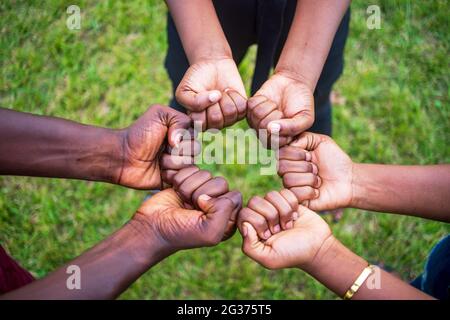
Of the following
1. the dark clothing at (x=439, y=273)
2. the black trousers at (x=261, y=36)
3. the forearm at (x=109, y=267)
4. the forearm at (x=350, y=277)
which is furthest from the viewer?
the black trousers at (x=261, y=36)

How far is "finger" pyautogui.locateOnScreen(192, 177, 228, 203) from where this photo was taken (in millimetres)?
1706

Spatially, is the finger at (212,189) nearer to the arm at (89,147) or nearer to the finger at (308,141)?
the arm at (89,147)

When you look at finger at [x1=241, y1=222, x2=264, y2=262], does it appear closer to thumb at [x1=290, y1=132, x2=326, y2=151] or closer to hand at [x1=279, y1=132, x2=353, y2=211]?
hand at [x1=279, y1=132, x2=353, y2=211]

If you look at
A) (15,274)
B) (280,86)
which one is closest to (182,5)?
(280,86)

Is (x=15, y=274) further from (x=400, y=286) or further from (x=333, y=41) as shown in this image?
(x=333, y=41)

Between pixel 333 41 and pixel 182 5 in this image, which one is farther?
pixel 333 41

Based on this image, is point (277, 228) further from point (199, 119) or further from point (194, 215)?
point (199, 119)

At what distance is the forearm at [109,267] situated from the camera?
57.9 inches

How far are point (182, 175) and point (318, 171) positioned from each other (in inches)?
22.1

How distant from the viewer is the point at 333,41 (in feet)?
6.84

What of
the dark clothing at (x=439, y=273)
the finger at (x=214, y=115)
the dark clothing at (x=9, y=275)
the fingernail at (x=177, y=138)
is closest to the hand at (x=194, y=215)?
the fingernail at (x=177, y=138)

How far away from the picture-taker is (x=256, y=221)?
1682 mm

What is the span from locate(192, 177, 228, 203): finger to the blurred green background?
947mm

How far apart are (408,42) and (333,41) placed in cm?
129
